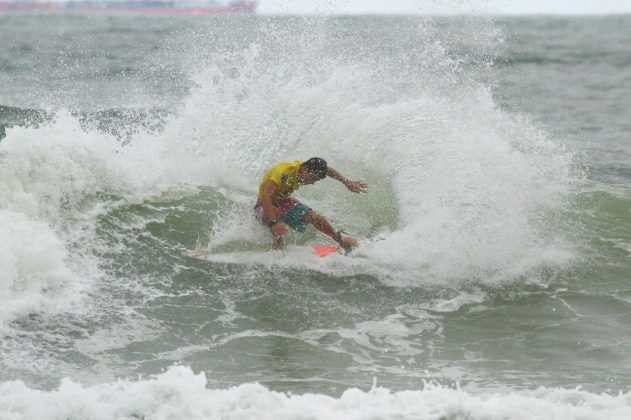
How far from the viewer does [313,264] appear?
1020 cm

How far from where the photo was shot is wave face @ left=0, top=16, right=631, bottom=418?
6.99 metres

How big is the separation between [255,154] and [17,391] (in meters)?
7.76

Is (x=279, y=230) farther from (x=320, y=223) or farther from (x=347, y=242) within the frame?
(x=347, y=242)

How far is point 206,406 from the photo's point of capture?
625 centimetres

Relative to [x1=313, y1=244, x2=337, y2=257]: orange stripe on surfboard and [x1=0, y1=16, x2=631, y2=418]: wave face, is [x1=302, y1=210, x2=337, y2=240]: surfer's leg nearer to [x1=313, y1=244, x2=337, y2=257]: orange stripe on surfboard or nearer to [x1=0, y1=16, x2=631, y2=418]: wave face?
[x1=313, y1=244, x2=337, y2=257]: orange stripe on surfboard

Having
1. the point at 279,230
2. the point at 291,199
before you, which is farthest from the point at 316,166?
the point at 279,230

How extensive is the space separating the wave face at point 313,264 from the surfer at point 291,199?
0.31 m

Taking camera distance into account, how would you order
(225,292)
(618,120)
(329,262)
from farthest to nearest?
1. (618,120)
2. (329,262)
3. (225,292)

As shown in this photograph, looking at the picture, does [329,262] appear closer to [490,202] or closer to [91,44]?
[490,202]

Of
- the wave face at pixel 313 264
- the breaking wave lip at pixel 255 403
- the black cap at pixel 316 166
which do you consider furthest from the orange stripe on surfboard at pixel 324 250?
the breaking wave lip at pixel 255 403

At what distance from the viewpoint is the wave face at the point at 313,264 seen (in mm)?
6988

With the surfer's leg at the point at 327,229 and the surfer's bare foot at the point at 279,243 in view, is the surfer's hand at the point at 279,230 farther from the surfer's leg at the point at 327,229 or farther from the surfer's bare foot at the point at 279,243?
the surfer's leg at the point at 327,229

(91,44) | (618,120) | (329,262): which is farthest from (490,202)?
(91,44)

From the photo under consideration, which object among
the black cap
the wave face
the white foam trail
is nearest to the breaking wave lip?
the wave face
